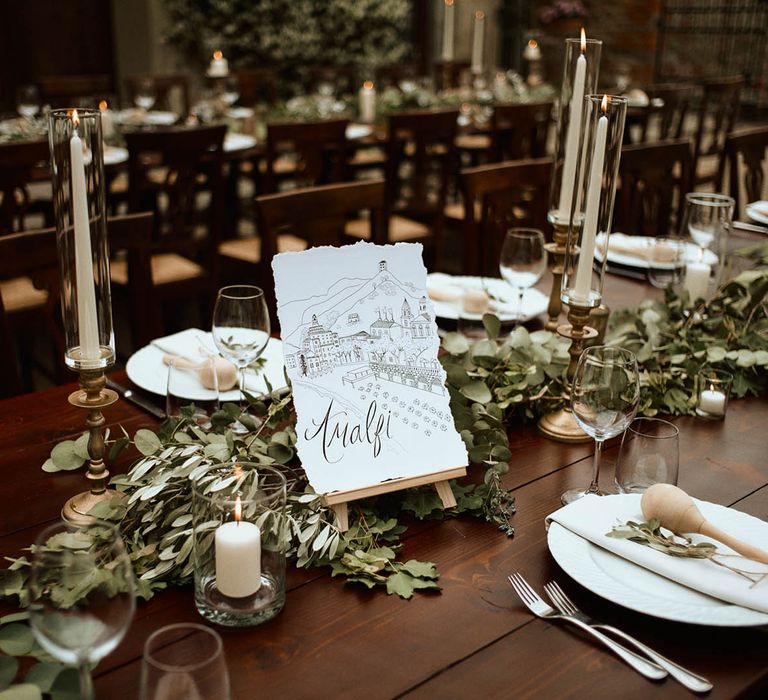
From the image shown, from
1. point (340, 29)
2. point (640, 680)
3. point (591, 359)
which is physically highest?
point (340, 29)

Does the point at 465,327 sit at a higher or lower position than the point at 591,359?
lower

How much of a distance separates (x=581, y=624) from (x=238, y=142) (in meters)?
3.38

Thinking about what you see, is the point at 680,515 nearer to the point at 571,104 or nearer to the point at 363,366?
the point at 363,366

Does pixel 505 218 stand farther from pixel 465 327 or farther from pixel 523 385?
pixel 523 385

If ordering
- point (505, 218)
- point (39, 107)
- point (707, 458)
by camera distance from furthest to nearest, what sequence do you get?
point (39, 107) < point (505, 218) < point (707, 458)

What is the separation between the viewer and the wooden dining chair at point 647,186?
8.87ft

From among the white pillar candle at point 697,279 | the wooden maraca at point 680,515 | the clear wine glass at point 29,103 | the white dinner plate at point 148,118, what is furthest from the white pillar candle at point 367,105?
the wooden maraca at point 680,515

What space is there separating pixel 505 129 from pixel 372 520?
13.1 feet

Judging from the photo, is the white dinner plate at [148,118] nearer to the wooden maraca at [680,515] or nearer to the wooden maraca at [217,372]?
the wooden maraca at [217,372]

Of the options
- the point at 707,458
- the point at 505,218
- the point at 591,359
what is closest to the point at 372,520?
the point at 591,359

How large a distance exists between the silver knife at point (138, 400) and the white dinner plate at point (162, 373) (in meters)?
0.02

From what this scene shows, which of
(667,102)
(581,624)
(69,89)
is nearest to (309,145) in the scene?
(69,89)

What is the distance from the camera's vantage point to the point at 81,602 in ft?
2.16

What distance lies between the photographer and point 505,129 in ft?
15.5
